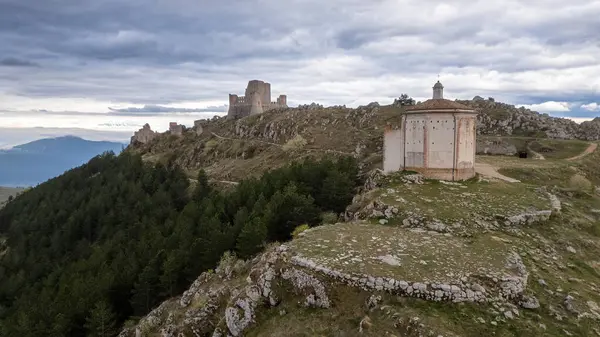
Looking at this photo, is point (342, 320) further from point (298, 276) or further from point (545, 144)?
point (545, 144)

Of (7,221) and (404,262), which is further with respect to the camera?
(7,221)

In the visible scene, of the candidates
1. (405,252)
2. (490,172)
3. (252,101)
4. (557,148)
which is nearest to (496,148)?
(557,148)

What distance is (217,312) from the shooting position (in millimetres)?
22000

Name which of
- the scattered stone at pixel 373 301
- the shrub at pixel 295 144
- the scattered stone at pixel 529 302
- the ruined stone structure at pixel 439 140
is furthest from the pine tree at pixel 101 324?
the shrub at pixel 295 144

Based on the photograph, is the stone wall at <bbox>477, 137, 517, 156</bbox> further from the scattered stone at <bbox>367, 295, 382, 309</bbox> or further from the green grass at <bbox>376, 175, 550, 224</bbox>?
the scattered stone at <bbox>367, 295, 382, 309</bbox>

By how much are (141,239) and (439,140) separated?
3697cm

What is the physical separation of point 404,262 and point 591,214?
21.3 m

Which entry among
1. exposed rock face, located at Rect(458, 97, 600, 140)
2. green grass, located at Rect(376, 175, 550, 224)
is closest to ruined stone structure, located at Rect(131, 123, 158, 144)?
exposed rock face, located at Rect(458, 97, 600, 140)

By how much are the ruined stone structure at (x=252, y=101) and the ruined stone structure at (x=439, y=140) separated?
334 ft

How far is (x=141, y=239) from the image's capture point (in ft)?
171

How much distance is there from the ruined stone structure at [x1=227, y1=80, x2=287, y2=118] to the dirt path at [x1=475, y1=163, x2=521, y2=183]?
95.9 metres

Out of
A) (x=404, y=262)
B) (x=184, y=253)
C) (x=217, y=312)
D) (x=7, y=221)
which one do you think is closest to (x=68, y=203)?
(x=7, y=221)

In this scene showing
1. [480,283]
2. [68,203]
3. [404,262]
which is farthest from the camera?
[68,203]

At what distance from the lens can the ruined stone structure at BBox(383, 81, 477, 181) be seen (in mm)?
35531
